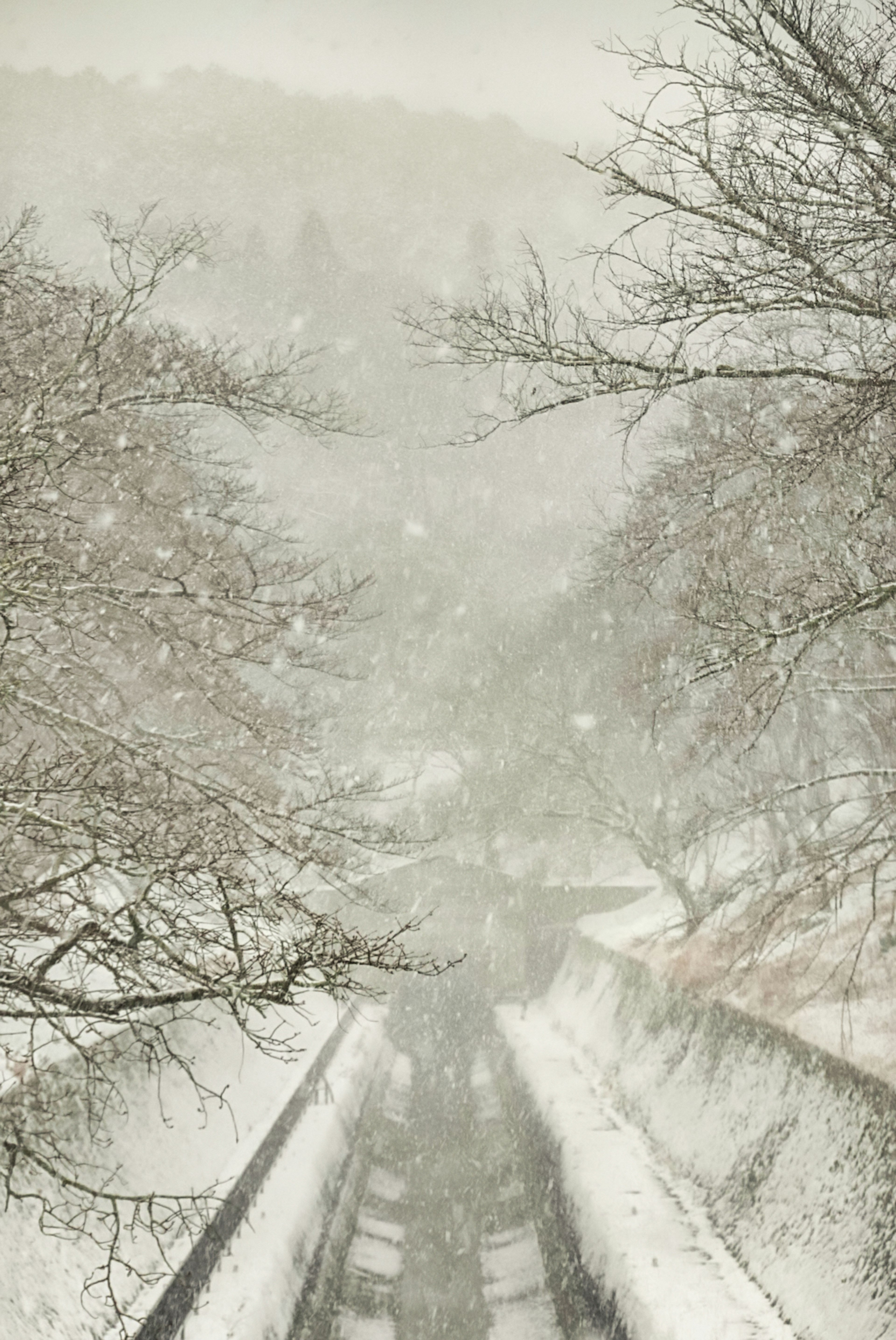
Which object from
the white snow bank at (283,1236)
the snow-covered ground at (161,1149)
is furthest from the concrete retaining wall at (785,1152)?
the snow-covered ground at (161,1149)

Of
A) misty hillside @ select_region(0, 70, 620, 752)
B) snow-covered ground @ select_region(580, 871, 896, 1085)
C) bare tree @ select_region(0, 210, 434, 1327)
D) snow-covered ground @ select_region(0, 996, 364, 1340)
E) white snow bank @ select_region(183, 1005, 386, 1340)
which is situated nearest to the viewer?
bare tree @ select_region(0, 210, 434, 1327)

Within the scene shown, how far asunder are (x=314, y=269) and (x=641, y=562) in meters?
60.5

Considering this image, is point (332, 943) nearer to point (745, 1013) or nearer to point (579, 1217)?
point (745, 1013)

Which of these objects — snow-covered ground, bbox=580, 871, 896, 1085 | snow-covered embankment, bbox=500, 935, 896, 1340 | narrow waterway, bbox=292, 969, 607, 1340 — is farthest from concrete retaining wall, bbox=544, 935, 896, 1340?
narrow waterway, bbox=292, 969, 607, 1340

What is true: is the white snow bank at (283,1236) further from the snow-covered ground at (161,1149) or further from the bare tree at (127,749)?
the bare tree at (127,749)

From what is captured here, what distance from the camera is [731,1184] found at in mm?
8164

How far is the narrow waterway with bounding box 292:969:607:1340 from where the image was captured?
9.23 meters

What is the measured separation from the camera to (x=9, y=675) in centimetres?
561

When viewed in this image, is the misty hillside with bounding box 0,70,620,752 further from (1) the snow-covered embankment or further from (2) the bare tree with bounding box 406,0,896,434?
(1) the snow-covered embankment

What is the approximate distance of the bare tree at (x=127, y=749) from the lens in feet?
12.8

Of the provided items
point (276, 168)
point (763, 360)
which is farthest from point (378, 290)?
point (763, 360)

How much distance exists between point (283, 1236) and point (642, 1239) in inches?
140

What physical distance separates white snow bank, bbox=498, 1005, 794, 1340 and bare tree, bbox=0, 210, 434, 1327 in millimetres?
3360

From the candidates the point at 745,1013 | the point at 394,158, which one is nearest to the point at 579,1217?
the point at 745,1013
